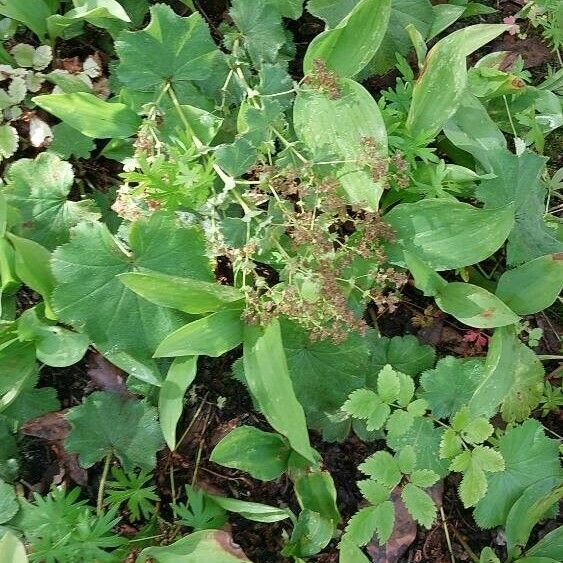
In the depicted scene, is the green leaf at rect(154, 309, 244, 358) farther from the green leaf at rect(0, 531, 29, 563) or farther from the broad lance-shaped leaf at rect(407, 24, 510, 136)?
the broad lance-shaped leaf at rect(407, 24, 510, 136)

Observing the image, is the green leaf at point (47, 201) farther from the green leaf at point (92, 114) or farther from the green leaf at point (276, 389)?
the green leaf at point (276, 389)

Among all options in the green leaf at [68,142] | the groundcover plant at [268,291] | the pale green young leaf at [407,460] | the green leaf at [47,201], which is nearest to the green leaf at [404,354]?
the groundcover plant at [268,291]

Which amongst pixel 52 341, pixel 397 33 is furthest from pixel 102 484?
pixel 397 33

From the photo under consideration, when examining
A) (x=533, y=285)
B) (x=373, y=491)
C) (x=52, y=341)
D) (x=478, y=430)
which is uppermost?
(x=533, y=285)

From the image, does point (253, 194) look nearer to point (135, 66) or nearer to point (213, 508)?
point (135, 66)

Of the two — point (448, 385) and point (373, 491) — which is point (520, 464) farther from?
point (373, 491)

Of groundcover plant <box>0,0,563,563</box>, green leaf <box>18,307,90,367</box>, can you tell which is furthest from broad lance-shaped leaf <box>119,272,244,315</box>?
green leaf <box>18,307,90,367</box>
